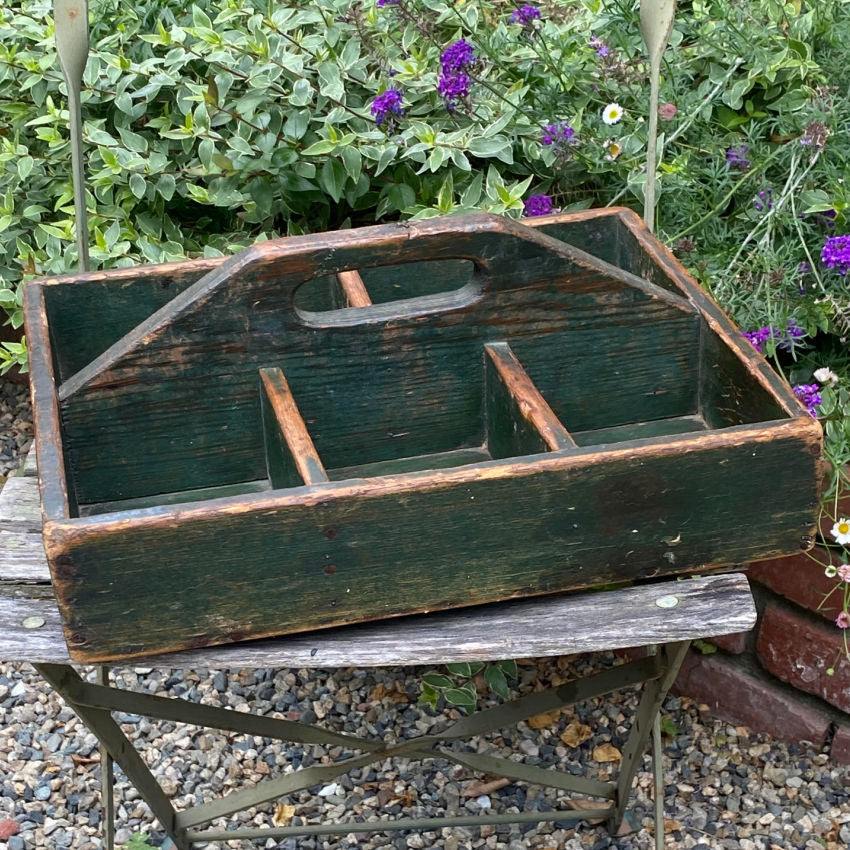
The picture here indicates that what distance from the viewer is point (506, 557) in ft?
4.52

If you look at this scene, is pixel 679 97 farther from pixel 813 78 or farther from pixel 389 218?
pixel 389 218

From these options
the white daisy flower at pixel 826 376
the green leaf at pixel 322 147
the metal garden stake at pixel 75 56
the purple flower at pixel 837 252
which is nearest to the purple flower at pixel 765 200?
the purple flower at pixel 837 252

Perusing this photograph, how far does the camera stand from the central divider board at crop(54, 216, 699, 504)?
1.53m

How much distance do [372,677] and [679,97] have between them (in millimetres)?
1379

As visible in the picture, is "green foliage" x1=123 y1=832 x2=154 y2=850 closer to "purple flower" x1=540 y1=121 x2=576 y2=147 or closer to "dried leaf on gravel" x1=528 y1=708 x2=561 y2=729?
"dried leaf on gravel" x1=528 y1=708 x2=561 y2=729

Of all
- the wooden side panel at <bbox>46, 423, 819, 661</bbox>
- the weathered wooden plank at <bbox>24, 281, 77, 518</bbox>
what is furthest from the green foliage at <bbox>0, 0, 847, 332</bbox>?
the weathered wooden plank at <bbox>24, 281, 77, 518</bbox>

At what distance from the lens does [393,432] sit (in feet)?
5.67

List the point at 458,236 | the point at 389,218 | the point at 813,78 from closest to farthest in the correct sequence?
the point at 458,236, the point at 813,78, the point at 389,218

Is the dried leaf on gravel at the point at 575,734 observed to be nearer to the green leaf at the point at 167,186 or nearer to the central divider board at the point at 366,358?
the central divider board at the point at 366,358

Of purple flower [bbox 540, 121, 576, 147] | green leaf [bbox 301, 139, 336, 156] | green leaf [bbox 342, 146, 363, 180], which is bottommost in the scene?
green leaf [bbox 342, 146, 363, 180]

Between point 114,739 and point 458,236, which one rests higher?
point 458,236

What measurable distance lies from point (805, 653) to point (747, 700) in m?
0.21

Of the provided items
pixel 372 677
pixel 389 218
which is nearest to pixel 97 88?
pixel 389 218

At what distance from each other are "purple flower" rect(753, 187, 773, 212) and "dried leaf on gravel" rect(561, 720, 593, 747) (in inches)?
43.5
